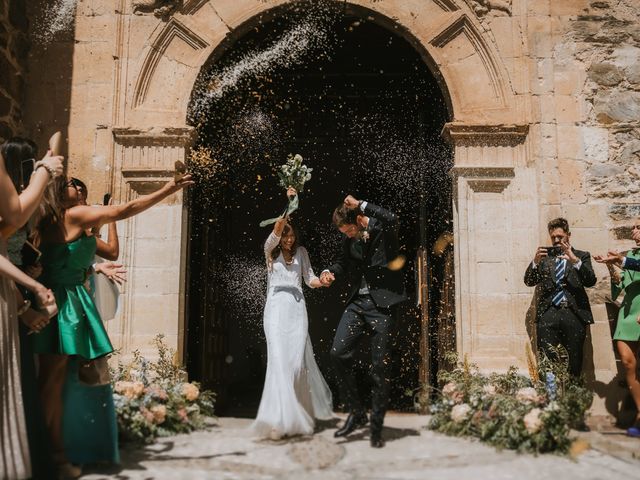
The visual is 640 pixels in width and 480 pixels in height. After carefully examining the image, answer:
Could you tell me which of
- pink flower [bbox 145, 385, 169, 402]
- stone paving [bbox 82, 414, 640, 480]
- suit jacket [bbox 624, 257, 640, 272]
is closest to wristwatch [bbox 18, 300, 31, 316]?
stone paving [bbox 82, 414, 640, 480]

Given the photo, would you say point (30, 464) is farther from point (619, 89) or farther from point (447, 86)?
point (619, 89)

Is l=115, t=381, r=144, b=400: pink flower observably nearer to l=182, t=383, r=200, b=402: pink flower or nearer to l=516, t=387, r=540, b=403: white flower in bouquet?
l=182, t=383, r=200, b=402: pink flower

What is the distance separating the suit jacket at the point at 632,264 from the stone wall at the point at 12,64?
18.5ft

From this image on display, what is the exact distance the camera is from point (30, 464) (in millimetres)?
3031

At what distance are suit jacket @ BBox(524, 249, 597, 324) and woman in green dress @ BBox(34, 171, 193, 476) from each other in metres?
3.24

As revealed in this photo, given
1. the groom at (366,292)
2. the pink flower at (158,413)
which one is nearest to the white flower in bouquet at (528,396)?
the groom at (366,292)

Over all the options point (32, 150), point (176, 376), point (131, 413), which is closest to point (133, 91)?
point (32, 150)

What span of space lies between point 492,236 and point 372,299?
180cm

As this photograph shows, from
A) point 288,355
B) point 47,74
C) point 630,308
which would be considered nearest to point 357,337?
point 288,355

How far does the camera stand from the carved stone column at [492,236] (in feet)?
18.1

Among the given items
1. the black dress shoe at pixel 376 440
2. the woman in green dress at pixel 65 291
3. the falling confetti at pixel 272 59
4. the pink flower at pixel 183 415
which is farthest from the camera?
the falling confetti at pixel 272 59

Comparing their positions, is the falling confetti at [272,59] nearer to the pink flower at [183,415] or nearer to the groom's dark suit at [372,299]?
the groom's dark suit at [372,299]

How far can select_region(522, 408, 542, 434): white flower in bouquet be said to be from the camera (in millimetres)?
4012

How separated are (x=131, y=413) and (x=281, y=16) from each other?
4.20 meters
